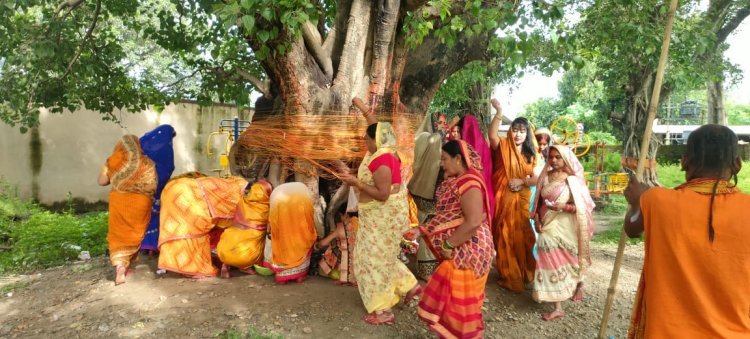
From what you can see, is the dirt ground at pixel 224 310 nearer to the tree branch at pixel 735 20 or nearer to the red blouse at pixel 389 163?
the red blouse at pixel 389 163

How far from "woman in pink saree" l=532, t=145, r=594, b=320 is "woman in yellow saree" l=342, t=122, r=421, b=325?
1.39 meters

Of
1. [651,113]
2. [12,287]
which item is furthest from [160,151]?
[651,113]

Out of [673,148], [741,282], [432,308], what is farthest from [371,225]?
[673,148]

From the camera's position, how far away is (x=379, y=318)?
3803mm

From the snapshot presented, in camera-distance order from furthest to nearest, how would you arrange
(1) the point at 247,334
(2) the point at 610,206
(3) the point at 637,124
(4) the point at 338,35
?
(2) the point at 610,206, (3) the point at 637,124, (4) the point at 338,35, (1) the point at 247,334

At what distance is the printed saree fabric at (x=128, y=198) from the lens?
188 inches

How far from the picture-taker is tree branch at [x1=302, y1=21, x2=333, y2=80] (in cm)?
501

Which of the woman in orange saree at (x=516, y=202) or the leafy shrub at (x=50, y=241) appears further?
the leafy shrub at (x=50, y=241)

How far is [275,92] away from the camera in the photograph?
219 inches

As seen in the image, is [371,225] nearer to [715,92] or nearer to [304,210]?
[304,210]

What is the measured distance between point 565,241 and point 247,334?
2853 millimetres

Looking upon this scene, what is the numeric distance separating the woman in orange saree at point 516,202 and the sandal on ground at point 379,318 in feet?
5.34

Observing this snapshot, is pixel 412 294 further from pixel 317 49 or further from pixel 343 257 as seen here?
pixel 317 49

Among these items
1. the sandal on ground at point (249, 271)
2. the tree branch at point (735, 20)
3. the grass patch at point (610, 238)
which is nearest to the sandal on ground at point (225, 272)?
the sandal on ground at point (249, 271)
